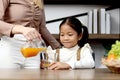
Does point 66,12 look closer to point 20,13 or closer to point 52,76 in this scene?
point 20,13

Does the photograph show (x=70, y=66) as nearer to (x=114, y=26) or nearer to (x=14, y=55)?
(x=14, y=55)

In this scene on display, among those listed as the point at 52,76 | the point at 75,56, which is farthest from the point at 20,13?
the point at 52,76

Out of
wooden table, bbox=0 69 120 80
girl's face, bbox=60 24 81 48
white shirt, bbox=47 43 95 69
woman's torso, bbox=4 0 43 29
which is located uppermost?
woman's torso, bbox=4 0 43 29

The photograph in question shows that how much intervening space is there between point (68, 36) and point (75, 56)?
17 cm

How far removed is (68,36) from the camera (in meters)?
2.34

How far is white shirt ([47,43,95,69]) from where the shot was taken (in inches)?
76.9

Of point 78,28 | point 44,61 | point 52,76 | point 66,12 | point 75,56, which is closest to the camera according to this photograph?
point 52,76

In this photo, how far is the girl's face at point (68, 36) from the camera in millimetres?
2322

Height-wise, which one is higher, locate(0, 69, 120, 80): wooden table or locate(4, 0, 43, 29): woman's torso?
locate(4, 0, 43, 29): woman's torso

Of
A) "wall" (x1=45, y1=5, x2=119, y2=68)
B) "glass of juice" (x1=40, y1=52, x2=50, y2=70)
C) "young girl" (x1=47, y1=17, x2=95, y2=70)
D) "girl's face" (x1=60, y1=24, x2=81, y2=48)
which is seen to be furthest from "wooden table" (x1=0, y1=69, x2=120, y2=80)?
"wall" (x1=45, y1=5, x2=119, y2=68)

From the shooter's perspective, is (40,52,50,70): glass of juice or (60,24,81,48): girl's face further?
(60,24,81,48): girl's face

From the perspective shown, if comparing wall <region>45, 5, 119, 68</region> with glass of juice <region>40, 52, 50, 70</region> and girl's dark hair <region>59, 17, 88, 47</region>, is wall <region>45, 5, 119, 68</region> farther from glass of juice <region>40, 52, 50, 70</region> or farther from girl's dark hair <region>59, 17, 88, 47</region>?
glass of juice <region>40, 52, 50, 70</region>

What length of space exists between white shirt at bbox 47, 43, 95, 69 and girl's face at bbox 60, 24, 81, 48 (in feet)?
0.12

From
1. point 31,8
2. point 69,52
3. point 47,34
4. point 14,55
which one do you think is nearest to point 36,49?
point 14,55
